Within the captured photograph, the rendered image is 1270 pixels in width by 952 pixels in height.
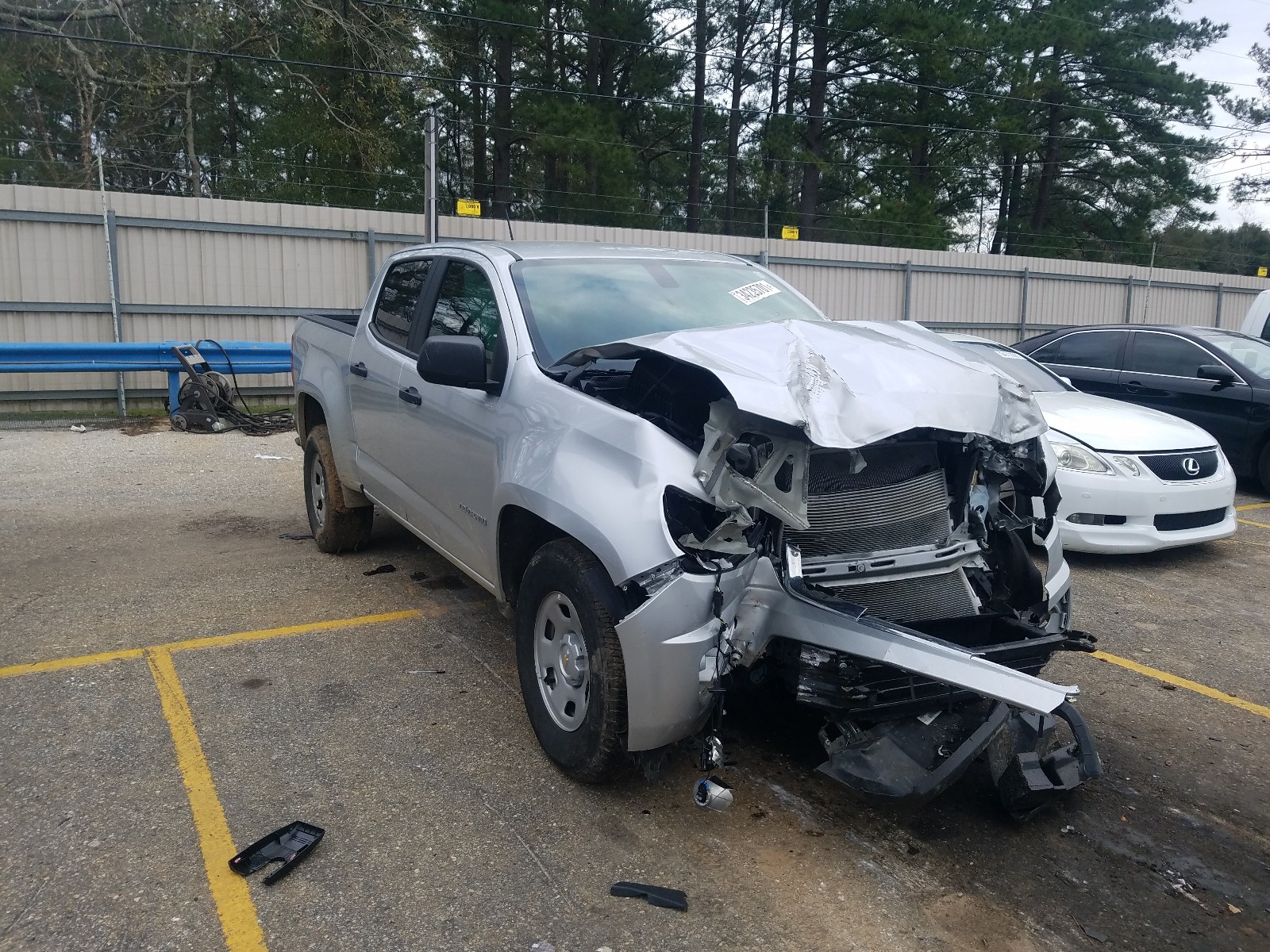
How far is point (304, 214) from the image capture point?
13.7 metres

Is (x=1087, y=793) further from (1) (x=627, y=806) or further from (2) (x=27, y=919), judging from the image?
(2) (x=27, y=919)

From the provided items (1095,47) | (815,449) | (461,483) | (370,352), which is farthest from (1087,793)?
(1095,47)

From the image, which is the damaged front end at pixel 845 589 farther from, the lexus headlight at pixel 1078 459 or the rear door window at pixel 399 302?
the lexus headlight at pixel 1078 459

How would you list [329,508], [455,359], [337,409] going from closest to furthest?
[455,359] < [337,409] < [329,508]

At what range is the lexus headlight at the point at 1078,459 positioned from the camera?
6738mm

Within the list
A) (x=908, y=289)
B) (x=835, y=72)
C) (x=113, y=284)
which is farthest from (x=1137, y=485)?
(x=835, y=72)

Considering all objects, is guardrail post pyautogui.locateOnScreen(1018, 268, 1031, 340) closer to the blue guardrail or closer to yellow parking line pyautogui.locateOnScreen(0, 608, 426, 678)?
the blue guardrail

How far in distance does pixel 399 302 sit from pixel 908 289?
592 inches

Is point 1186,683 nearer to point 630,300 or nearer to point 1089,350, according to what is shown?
point 630,300

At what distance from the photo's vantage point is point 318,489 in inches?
260

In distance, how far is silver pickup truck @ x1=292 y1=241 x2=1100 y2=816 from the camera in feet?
10.3

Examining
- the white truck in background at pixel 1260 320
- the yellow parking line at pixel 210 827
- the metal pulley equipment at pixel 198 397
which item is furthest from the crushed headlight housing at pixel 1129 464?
the metal pulley equipment at pixel 198 397

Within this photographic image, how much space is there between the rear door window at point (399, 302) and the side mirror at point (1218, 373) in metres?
7.49

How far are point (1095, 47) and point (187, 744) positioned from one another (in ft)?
119
